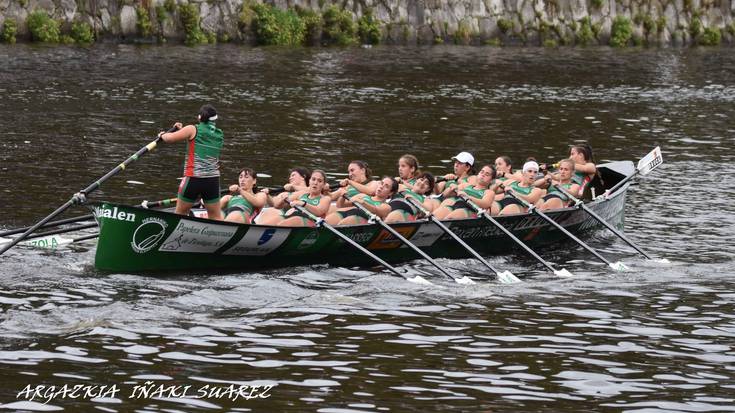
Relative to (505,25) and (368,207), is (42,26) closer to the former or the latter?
(505,25)

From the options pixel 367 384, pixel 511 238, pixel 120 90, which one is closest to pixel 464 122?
pixel 120 90

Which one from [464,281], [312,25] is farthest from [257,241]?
[312,25]

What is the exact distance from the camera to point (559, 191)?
942 inches

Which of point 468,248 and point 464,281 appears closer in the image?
point 464,281

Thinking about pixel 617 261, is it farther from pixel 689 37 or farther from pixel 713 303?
pixel 689 37

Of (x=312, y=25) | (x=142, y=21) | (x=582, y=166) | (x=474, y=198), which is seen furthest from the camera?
(x=312, y=25)

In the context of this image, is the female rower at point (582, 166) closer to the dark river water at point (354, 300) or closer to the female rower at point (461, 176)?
the dark river water at point (354, 300)

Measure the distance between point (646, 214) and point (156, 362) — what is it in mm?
14563

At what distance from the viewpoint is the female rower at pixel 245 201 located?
20.8 meters

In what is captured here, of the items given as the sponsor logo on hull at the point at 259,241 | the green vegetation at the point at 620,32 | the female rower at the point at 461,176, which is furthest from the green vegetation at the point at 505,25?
the sponsor logo on hull at the point at 259,241

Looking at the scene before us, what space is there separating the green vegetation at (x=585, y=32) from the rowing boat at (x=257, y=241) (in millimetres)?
42646

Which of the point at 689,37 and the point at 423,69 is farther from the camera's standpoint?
the point at 689,37

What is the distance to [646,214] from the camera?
26.7 meters

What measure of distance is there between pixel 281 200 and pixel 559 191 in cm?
562
